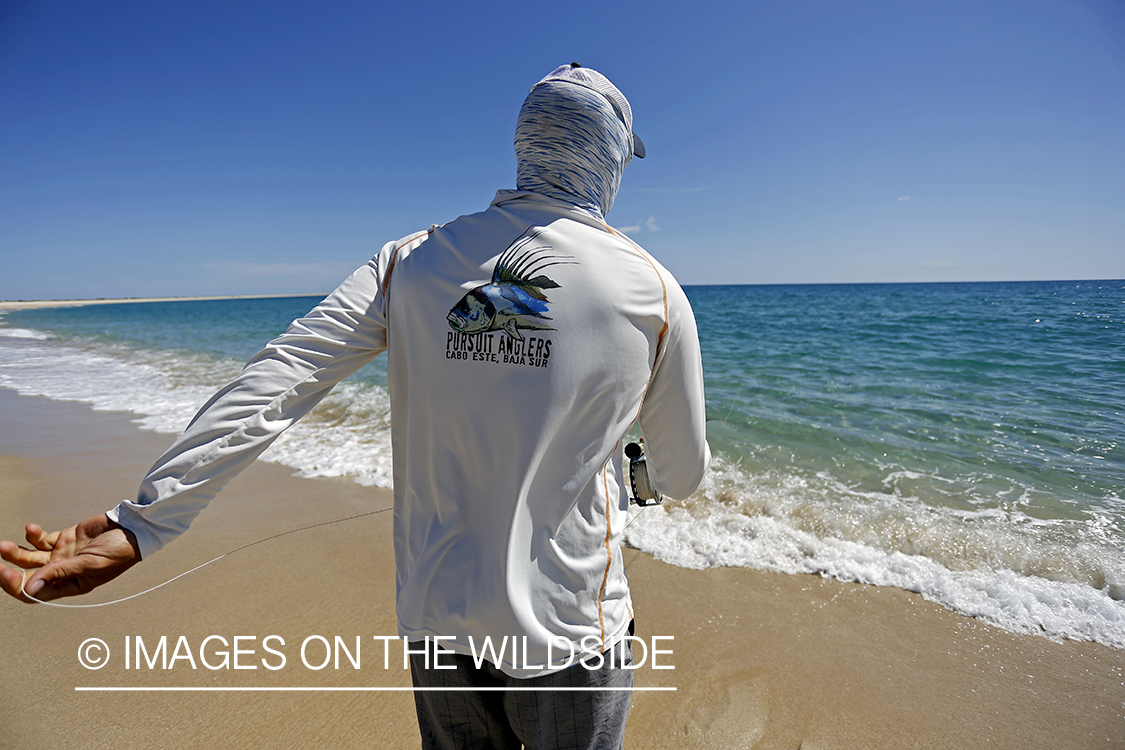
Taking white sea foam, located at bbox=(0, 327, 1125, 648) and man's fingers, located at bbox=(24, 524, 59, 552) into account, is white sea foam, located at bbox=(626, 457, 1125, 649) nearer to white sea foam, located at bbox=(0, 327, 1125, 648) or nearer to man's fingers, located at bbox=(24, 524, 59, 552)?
white sea foam, located at bbox=(0, 327, 1125, 648)

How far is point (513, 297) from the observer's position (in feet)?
3.26

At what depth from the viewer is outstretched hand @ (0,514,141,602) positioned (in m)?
0.81

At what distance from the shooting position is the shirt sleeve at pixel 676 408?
1.11m

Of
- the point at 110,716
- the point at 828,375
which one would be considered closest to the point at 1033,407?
Result: the point at 828,375

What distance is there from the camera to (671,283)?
3.68ft

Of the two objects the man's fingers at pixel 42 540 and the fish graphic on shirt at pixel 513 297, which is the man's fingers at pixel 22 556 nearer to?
the man's fingers at pixel 42 540

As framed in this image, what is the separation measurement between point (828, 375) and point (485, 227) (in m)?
12.6

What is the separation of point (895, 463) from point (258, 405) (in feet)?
23.0

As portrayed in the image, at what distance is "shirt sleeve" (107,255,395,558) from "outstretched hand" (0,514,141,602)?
0.9 inches

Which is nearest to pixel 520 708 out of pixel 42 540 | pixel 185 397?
pixel 42 540

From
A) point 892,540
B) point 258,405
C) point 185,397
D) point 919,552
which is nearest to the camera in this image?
point 258,405

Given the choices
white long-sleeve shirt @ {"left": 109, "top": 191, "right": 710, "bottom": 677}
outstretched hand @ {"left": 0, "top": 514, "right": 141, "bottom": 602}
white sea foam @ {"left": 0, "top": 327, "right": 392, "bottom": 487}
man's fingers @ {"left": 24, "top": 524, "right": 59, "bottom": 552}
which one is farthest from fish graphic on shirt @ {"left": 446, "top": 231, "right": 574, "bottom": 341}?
white sea foam @ {"left": 0, "top": 327, "right": 392, "bottom": 487}

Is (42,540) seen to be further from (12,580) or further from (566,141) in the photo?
(566,141)

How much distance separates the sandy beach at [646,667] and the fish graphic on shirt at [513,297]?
2287 mm
